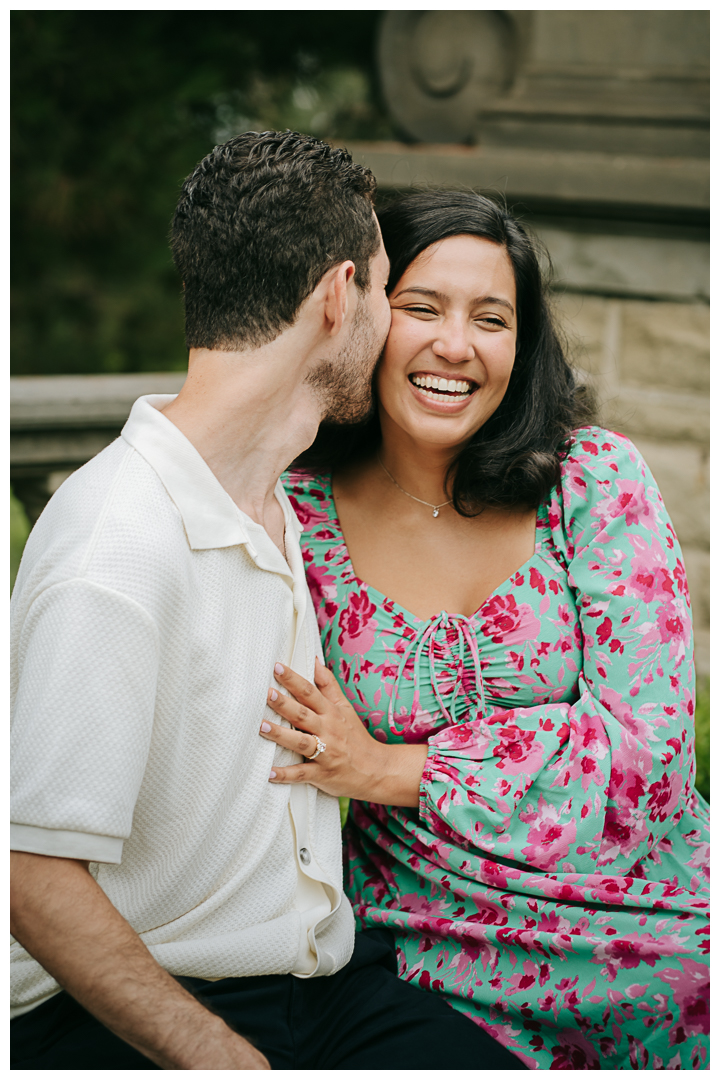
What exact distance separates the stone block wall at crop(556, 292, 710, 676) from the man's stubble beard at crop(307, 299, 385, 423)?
2090 millimetres

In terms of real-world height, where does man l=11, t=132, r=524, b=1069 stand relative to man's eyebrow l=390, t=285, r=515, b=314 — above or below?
below

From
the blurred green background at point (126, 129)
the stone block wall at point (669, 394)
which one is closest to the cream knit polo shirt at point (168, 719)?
the stone block wall at point (669, 394)

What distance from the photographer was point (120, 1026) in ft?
4.60

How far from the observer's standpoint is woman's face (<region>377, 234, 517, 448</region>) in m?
2.07

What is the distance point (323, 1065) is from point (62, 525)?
3.64ft

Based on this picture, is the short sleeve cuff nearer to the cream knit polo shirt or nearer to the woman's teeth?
the cream knit polo shirt

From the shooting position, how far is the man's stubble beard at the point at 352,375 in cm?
185

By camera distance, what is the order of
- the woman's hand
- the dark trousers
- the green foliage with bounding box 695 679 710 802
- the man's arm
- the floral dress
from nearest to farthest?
the man's arm → the dark trousers → the woman's hand → the floral dress → the green foliage with bounding box 695 679 710 802

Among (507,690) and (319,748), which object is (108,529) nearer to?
(319,748)

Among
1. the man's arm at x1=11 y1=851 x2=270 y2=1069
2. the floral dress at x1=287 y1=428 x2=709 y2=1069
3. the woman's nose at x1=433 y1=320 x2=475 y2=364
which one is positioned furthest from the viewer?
the woman's nose at x1=433 y1=320 x2=475 y2=364

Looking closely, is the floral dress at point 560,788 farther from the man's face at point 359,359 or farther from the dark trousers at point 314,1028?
the man's face at point 359,359

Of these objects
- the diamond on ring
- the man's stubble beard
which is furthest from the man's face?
the diamond on ring

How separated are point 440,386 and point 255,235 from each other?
59 cm

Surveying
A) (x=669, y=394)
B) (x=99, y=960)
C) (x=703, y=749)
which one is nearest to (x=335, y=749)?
(x=99, y=960)
